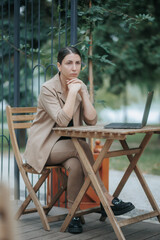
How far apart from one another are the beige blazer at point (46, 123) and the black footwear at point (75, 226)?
1.61 feet

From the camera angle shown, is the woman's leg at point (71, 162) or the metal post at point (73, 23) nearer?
the woman's leg at point (71, 162)

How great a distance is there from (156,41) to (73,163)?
8.80 metres

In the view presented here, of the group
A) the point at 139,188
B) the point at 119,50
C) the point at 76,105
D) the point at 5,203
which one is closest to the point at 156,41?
the point at 119,50

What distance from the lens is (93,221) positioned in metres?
3.45

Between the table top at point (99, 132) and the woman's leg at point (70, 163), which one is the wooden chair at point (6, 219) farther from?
the woman's leg at point (70, 163)

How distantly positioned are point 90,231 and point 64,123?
914mm

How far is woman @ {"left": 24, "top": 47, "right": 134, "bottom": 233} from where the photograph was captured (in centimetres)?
302

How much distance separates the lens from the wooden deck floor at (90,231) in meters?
2.98

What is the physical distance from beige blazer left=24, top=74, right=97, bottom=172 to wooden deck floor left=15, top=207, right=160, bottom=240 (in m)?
0.51

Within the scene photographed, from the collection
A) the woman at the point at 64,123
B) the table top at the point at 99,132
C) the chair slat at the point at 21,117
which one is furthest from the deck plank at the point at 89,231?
the chair slat at the point at 21,117

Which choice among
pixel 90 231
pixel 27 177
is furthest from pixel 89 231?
pixel 27 177

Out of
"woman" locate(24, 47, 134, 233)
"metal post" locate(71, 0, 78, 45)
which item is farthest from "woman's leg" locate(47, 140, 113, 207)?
"metal post" locate(71, 0, 78, 45)

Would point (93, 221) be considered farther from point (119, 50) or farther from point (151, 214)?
point (119, 50)

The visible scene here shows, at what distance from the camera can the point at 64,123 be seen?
299 centimetres
